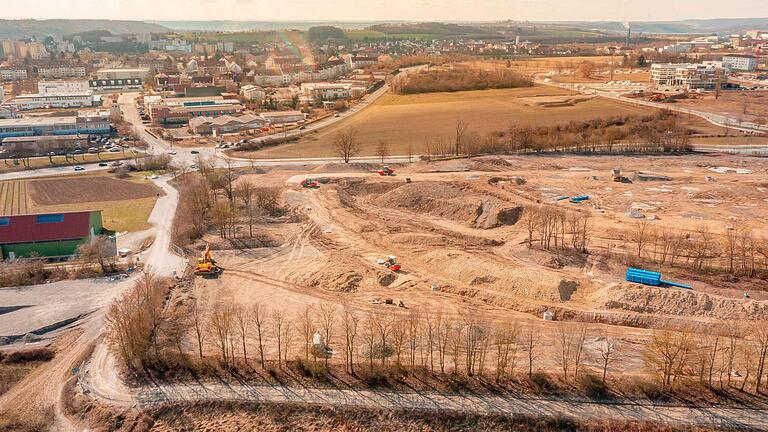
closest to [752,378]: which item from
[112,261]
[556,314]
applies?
[556,314]

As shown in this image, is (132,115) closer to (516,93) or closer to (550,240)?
(516,93)

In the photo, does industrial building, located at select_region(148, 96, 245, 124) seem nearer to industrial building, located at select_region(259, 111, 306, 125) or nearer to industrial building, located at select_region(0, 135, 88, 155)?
industrial building, located at select_region(259, 111, 306, 125)

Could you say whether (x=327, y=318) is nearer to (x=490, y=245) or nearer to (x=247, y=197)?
(x=490, y=245)

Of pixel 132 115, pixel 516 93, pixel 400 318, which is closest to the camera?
pixel 400 318

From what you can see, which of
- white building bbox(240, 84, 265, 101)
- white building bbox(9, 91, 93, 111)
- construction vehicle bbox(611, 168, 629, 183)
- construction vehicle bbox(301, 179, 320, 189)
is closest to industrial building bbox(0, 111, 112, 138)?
white building bbox(9, 91, 93, 111)

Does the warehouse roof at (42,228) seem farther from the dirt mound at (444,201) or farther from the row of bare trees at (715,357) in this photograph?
the row of bare trees at (715,357)

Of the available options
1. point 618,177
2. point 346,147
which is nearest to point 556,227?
point 618,177
